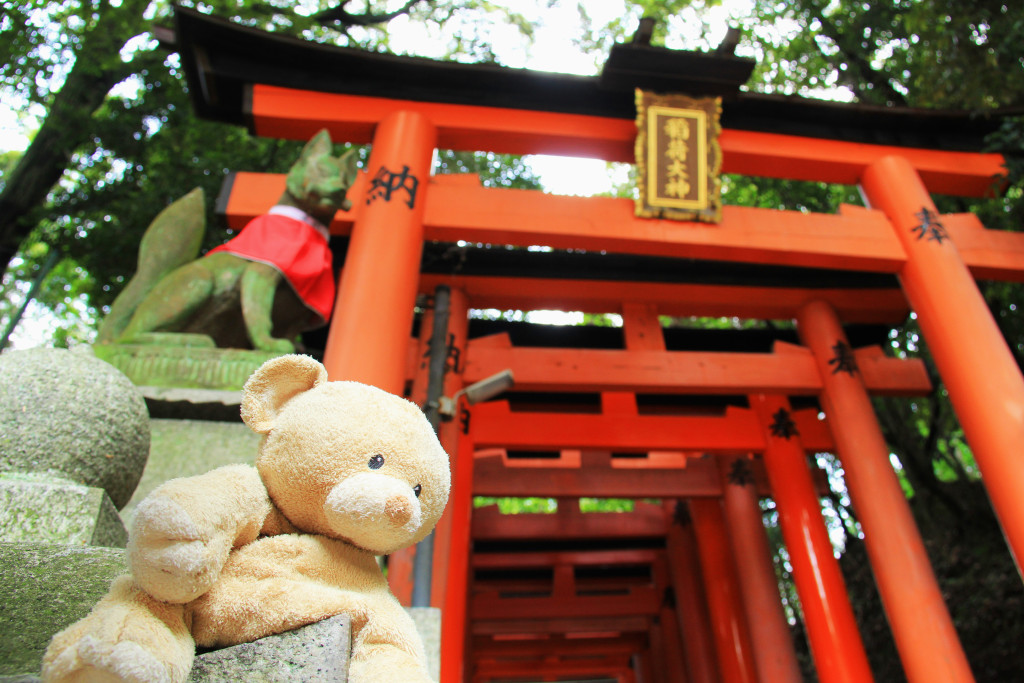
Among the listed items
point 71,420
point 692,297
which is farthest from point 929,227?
point 71,420

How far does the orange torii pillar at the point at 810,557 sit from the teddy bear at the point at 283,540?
16.9 feet

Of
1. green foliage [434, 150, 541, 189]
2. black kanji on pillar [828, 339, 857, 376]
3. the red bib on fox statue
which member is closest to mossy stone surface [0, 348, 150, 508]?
the red bib on fox statue

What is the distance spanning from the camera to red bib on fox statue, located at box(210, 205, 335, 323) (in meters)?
3.21

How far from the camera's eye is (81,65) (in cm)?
605

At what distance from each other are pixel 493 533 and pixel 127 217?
5.59 metres

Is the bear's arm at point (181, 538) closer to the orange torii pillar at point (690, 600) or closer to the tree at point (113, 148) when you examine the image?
the tree at point (113, 148)

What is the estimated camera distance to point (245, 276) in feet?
10.3

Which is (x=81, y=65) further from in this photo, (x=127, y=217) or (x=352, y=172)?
(x=352, y=172)

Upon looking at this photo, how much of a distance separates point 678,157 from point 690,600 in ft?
19.0

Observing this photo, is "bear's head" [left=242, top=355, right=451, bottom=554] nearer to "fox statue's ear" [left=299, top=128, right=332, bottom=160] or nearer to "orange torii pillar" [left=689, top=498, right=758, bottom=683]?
"fox statue's ear" [left=299, top=128, right=332, bottom=160]

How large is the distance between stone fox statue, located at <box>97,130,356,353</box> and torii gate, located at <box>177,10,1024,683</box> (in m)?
0.38

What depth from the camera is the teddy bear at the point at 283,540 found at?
0.94 m

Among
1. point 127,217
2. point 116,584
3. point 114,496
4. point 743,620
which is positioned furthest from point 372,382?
point 743,620

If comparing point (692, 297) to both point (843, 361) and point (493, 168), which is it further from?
point (493, 168)
